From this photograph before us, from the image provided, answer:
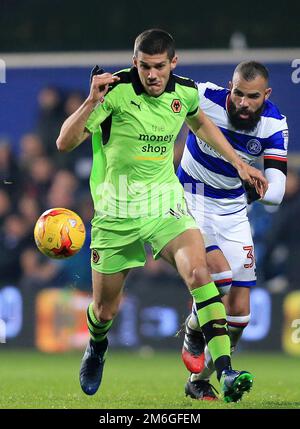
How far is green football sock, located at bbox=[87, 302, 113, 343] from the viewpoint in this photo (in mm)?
8047

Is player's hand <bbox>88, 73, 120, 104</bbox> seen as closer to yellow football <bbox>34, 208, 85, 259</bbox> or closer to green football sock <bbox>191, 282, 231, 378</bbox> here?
yellow football <bbox>34, 208, 85, 259</bbox>

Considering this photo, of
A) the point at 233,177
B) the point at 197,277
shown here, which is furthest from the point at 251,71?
the point at 197,277

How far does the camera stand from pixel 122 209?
7727 millimetres

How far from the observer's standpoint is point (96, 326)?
8086 millimetres

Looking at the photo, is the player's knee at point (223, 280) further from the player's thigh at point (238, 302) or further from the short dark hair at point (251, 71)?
the short dark hair at point (251, 71)

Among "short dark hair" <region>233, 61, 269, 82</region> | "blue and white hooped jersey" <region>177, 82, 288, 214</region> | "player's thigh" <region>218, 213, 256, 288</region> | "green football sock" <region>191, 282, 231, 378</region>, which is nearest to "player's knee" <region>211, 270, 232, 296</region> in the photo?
"player's thigh" <region>218, 213, 256, 288</region>

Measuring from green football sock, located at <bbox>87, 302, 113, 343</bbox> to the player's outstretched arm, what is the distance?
144cm

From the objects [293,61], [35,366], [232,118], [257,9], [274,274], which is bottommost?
[35,366]

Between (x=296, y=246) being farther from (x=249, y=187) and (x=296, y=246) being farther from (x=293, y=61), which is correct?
(x=249, y=187)

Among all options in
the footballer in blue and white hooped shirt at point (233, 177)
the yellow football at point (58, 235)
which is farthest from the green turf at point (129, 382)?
the yellow football at point (58, 235)
